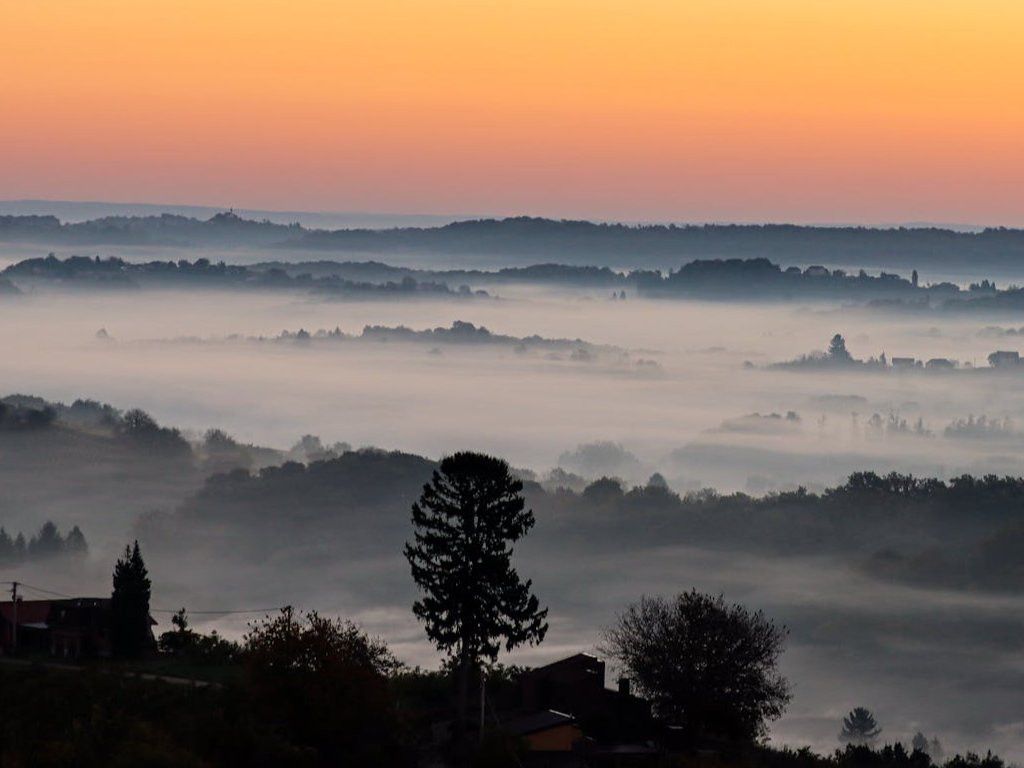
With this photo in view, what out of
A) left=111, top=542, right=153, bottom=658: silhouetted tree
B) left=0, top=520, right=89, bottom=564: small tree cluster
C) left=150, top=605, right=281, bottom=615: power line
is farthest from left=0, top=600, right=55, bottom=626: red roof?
left=0, top=520, right=89, bottom=564: small tree cluster

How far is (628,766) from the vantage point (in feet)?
156

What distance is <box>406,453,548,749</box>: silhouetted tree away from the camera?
49.4 m

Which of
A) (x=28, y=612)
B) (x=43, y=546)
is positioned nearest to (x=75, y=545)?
(x=43, y=546)

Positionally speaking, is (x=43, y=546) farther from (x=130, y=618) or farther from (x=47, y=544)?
(x=130, y=618)

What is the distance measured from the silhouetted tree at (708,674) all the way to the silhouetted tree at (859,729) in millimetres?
54332

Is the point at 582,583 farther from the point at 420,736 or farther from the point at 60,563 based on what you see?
the point at 420,736

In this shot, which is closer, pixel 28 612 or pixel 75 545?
pixel 28 612

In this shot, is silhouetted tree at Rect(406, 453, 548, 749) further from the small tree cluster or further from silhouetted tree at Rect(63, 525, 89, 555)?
silhouetted tree at Rect(63, 525, 89, 555)

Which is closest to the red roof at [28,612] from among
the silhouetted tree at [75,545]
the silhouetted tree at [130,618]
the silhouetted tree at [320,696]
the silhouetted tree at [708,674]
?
the silhouetted tree at [130,618]

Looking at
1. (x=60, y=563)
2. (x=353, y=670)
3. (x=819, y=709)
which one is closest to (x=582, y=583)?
(x=60, y=563)

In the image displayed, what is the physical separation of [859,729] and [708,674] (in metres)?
57.6

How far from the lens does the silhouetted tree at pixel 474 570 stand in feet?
162

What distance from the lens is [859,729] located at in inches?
4210

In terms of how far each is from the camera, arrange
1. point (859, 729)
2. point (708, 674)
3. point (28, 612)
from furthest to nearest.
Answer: point (859, 729) → point (28, 612) → point (708, 674)
